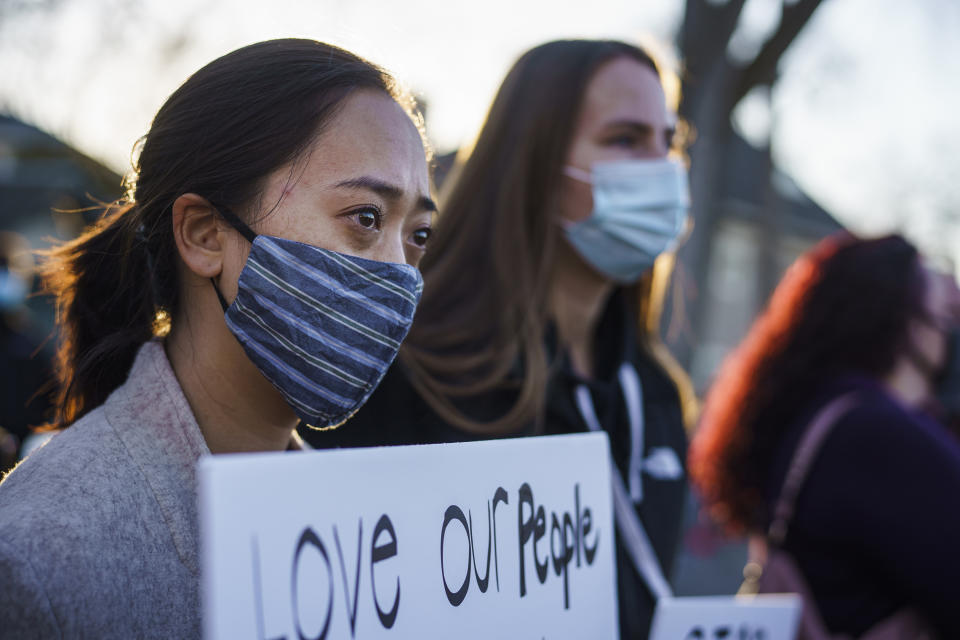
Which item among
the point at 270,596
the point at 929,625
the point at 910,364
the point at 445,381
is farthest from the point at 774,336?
the point at 270,596

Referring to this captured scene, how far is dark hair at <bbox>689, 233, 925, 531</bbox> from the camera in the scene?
302cm

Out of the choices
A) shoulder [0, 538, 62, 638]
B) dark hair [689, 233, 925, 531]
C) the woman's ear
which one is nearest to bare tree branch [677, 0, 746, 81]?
Result: dark hair [689, 233, 925, 531]

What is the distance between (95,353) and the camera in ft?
5.71

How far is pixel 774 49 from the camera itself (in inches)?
266

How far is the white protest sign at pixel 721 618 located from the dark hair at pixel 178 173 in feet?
4.42

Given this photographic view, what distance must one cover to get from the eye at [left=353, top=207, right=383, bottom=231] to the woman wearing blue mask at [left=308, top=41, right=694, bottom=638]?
864 millimetres

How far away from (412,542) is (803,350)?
7.25ft

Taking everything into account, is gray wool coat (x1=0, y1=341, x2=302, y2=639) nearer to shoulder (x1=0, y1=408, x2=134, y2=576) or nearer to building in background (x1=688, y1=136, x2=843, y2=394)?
shoulder (x1=0, y1=408, x2=134, y2=576)

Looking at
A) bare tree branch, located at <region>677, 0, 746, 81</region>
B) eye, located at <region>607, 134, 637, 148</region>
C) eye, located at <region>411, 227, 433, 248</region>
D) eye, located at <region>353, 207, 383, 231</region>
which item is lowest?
eye, located at <region>411, 227, 433, 248</region>

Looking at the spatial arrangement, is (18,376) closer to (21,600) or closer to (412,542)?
(21,600)

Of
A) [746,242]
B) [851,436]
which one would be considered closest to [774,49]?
[851,436]

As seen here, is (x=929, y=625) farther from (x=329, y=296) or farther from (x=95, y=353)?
(x=95, y=353)

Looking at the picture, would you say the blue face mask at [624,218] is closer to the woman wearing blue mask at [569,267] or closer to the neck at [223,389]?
the woman wearing blue mask at [569,267]

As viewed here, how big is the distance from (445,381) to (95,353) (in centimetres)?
98
